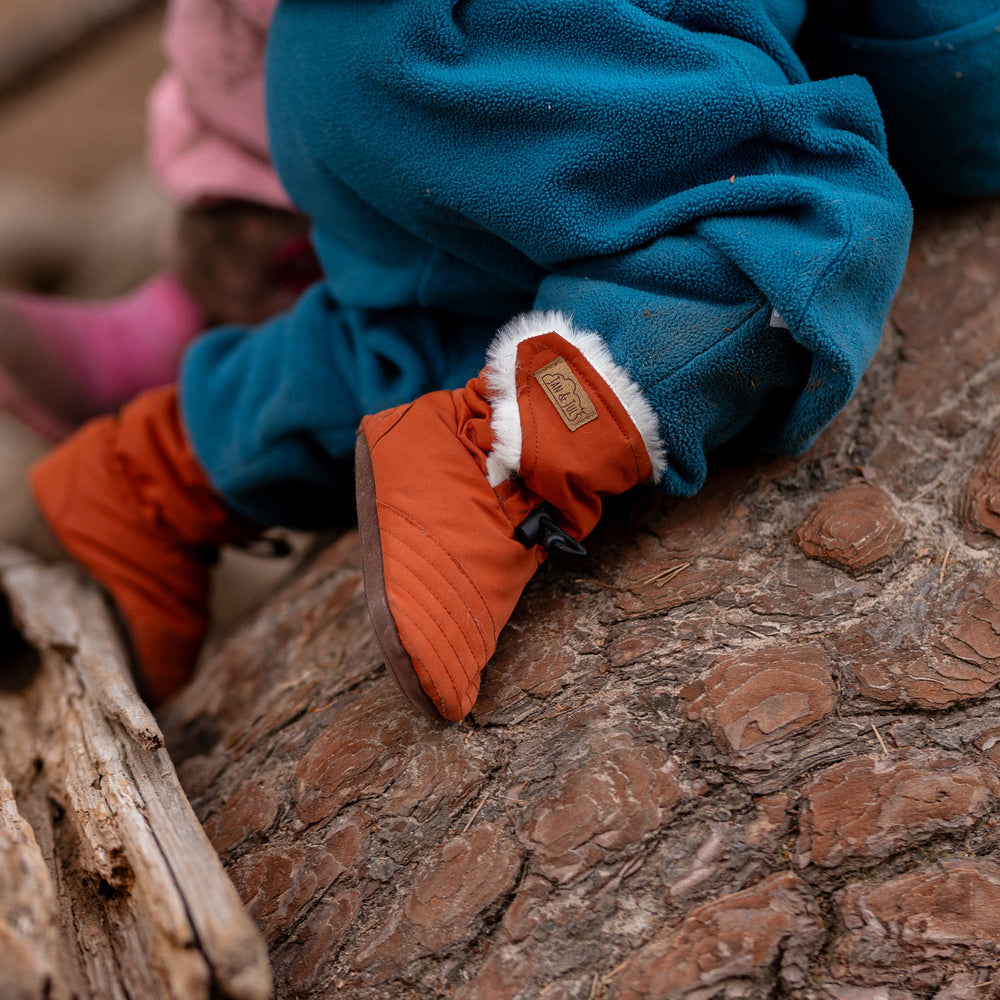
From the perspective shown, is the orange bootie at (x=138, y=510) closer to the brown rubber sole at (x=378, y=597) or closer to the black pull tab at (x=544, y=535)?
the brown rubber sole at (x=378, y=597)

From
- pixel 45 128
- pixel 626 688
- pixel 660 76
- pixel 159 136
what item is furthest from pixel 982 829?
pixel 45 128

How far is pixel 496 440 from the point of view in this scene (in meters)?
0.90

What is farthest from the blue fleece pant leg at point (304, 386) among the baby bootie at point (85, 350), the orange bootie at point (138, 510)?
→ the baby bootie at point (85, 350)

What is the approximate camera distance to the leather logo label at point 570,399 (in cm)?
88

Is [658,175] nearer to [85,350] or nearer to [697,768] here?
[697,768]

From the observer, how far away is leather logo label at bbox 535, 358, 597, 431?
0.88 metres

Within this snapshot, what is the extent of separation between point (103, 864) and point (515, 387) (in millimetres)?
611

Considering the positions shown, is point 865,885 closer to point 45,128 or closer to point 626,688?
point 626,688

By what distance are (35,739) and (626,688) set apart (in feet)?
2.42

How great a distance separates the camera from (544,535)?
3.01 ft

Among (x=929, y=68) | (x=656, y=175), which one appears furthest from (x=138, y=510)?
(x=929, y=68)

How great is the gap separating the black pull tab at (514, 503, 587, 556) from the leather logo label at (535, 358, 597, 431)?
107 millimetres

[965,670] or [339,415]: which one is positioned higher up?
[339,415]

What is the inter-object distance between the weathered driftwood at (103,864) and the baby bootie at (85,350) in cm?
70
